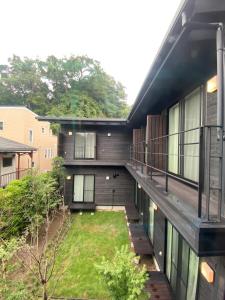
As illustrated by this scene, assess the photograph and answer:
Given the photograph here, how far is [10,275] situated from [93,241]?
10.9ft

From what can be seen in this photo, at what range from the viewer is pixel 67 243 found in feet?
27.5

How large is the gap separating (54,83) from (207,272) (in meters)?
34.2

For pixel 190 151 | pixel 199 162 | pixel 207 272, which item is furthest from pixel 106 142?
pixel 199 162

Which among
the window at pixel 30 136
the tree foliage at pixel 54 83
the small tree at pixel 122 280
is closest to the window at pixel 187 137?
the small tree at pixel 122 280

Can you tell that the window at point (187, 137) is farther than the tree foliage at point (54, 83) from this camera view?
No

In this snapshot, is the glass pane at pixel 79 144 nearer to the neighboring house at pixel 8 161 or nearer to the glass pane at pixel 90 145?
the glass pane at pixel 90 145

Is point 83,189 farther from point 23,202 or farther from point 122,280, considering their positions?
point 122,280

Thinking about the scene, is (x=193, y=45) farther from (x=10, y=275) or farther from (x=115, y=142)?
(x=115, y=142)

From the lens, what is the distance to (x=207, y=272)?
3107mm

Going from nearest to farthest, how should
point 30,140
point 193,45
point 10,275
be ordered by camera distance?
point 193,45 < point 10,275 < point 30,140

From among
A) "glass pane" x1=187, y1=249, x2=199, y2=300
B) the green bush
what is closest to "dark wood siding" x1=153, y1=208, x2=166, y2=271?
"glass pane" x1=187, y1=249, x2=199, y2=300

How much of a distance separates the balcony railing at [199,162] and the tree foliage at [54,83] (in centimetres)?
2638

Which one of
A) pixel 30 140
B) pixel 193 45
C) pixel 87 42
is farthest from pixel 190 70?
pixel 87 42

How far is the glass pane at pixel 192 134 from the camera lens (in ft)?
13.5
